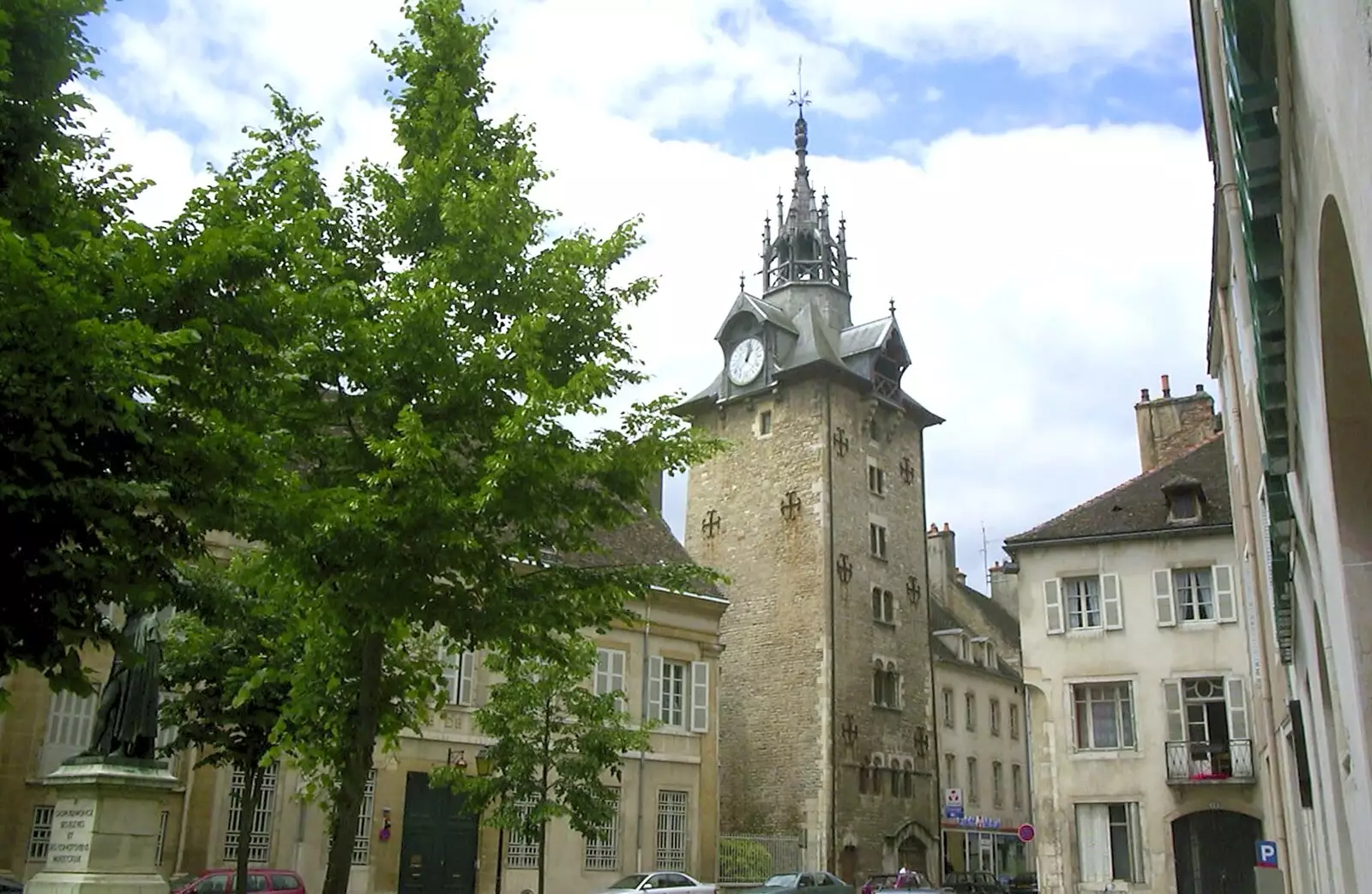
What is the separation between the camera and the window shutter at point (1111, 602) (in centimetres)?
2709

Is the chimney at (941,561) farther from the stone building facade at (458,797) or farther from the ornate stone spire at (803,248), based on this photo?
the stone building facade at (458,797)

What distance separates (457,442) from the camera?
37.5 feet

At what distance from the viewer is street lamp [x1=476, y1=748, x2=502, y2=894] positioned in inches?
814

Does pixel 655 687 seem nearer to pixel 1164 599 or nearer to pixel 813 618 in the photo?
pixel 813 618

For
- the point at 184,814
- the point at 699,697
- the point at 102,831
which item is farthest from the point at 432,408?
the point at 699,697

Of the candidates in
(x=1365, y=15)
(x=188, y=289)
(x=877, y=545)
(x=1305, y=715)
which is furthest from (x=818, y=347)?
(x=1365, y=15)

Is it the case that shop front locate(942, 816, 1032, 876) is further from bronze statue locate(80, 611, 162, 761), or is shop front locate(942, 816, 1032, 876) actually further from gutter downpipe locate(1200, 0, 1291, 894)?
bronze statue locate(80, 611, 162, 761)

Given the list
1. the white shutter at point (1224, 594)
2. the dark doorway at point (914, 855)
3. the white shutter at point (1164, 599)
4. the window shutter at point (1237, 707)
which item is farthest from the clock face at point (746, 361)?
the window shutter at point (1237, 707)

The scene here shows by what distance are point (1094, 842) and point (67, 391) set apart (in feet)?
80.7

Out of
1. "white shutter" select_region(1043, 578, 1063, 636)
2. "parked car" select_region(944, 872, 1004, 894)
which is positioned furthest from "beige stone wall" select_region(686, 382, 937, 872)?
"white shutter" select_region(1043, 578, 1063, 636)

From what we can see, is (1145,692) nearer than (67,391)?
No

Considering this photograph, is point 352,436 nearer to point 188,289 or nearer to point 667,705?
point 188,289

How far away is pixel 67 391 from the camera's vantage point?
21.0 feet

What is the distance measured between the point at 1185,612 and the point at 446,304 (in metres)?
20.7
